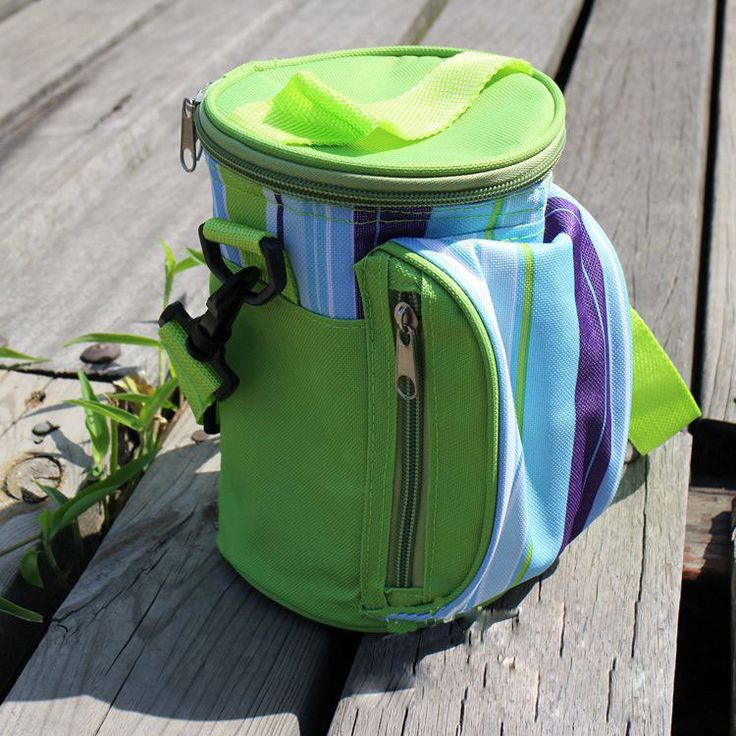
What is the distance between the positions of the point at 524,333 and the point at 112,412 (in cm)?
58

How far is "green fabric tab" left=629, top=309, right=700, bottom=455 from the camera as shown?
1.27 meters

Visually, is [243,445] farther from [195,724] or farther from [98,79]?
[98,79]

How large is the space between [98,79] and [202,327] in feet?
4.14

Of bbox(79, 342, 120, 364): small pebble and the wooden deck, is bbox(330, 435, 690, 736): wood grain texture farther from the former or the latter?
bbox(79, 342, 120, 364): small pebble

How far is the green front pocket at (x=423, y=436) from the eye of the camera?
3.01 ft

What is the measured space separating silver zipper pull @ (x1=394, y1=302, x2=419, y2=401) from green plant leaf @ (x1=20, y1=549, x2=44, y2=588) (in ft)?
1.63

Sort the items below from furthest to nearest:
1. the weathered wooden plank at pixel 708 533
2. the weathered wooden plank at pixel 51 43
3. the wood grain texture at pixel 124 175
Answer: the weathered wooden plank at pixel 51 43
the wood grain texture at pixel 124 175
the weathered wooden plank at pixel 708 533

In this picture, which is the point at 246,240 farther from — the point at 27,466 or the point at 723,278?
the point at 723,278

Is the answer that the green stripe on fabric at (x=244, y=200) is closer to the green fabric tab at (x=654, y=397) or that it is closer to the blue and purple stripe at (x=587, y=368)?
the blue and purple stripe at (x=587, y=368)

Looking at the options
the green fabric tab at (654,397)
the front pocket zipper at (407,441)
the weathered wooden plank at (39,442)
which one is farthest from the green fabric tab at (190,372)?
the green fabric tab at (654,397)

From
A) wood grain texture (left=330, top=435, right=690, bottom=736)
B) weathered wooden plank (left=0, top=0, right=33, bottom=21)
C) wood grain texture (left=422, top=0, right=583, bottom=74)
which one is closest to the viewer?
wood grain texture (left=330, top=435, right=690, bottom=736)

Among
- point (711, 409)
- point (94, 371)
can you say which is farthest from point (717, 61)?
point (94, 371)

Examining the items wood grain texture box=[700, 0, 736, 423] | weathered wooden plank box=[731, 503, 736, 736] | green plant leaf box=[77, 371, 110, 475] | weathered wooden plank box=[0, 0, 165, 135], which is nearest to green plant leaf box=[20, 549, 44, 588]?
green plant leaf box=[77, 371, 110, 475]

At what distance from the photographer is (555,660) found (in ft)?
3.61
